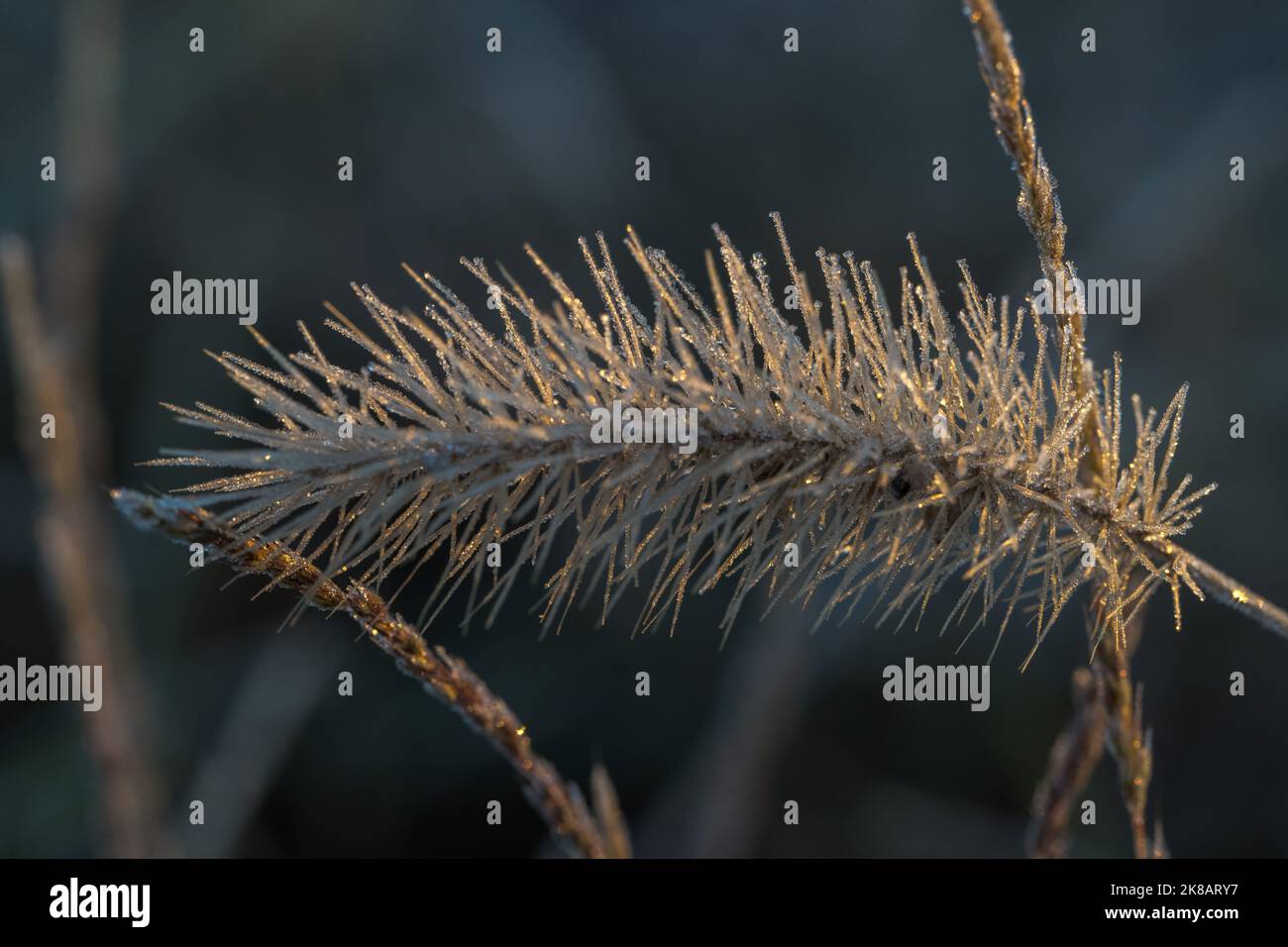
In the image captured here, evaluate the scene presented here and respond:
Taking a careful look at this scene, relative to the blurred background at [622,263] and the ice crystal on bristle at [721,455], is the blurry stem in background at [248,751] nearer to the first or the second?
the blurred background at [622,263]

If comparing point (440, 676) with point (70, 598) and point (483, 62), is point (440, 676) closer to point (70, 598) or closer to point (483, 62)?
point (70, 598)

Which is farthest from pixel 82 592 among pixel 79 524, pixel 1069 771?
pixel 1069 771

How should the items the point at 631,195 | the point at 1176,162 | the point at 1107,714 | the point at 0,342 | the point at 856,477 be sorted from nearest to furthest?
the point at 856,477
the point at 1107,714
the point at 1176,162
the point at 631,195
the point at 0,342

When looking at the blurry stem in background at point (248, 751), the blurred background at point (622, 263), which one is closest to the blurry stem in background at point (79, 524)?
the blurry stem in background at point (248, 751)

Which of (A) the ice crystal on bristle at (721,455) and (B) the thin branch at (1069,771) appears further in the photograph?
(B) the thin branch at (1069,771)

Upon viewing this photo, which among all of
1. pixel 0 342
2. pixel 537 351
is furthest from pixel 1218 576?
pixel 0 342

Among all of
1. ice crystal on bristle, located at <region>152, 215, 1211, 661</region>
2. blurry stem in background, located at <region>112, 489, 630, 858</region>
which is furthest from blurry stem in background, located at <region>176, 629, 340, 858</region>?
ice crystal on bristle, located at <region>152, 215, 1211, 661</region>

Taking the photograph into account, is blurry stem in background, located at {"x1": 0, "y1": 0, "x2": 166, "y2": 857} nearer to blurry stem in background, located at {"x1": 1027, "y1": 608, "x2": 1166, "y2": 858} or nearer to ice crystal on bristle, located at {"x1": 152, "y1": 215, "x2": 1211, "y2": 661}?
ice crystal on bristle, located at {"x1": 152, "y1": 215, "x2": 1211, "y2": 661}
